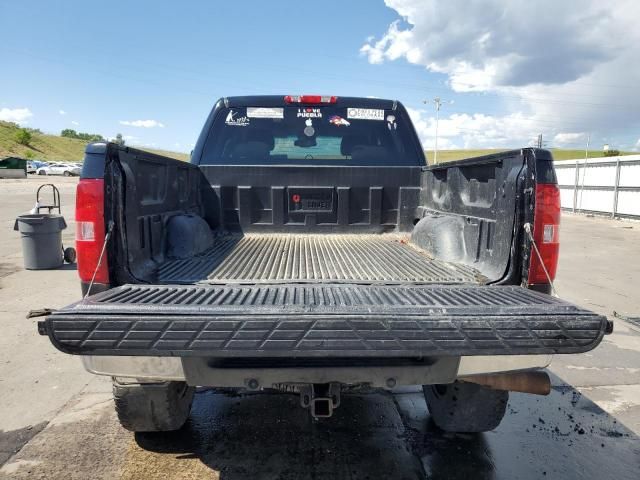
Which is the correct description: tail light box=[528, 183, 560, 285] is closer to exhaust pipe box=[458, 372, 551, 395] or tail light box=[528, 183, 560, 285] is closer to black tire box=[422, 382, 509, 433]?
exhaust pipe box=[458, 372, 551, 395]

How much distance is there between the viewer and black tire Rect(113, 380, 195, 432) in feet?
8.71

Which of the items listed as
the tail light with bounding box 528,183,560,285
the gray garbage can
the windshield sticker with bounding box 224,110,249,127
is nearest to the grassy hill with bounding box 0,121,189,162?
the gray garbage can

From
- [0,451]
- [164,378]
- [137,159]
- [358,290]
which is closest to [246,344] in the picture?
[164,378]

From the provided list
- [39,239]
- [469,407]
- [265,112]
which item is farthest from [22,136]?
[469,407]

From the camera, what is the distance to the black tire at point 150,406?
2.65m

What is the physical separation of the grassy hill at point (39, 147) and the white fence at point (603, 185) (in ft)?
193

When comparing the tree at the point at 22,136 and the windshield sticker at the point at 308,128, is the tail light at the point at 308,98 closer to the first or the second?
the windshield sticker at the point at 308,128

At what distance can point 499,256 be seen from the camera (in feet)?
8.56

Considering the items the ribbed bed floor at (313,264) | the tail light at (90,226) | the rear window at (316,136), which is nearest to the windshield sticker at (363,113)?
the rear window at (316,136)

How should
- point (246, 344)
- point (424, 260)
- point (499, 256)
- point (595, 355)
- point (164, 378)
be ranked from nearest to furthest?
point (246, 344), point (164, 378), point (499, 256), point (424, 260), point (595, 355)

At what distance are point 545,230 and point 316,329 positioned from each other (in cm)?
138

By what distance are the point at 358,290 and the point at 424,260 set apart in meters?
1.08

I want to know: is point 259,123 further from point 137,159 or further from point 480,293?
point 480,293

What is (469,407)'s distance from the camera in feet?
9.75
